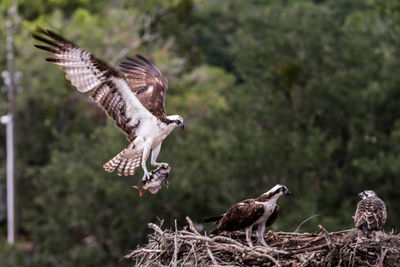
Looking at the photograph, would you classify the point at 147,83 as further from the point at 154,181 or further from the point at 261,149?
the point at 261,149

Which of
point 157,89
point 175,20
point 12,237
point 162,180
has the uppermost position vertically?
point 175,20

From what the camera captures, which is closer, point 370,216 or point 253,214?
point 370,216

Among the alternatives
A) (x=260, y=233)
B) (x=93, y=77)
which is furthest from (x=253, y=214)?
(x=93, y=77)

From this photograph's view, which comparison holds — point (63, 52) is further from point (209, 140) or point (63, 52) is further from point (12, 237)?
point (12, 237)

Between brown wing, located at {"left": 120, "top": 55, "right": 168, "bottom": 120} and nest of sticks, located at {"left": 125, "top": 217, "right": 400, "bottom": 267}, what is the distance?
1.78 metres

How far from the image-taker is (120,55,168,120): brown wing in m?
9.56

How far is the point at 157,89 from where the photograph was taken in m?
9.98

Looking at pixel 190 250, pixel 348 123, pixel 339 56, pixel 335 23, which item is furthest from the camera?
pixel 335 23

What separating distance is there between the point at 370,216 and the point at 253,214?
1.28 meters

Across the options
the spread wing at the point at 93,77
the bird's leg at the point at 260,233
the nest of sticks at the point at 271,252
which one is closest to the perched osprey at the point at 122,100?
the spread wing at the point at 93,77

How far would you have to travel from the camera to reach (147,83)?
10180 mm

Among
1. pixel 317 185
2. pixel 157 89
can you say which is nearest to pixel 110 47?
pixel 317 185

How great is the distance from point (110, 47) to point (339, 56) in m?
14.4

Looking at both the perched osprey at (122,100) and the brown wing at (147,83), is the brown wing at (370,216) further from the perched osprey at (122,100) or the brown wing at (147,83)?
the brown wing at (147,83)
